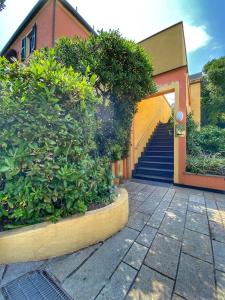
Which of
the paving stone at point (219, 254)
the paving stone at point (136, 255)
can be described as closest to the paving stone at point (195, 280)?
the paving stone at point (219, 254)

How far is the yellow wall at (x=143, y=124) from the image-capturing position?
6242mm

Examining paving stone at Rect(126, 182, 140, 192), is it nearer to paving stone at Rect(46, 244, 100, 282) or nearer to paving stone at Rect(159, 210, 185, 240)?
paving stone at Rect(159, 210, 185, 240)

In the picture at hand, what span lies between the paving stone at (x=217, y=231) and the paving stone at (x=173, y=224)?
425 millimetres

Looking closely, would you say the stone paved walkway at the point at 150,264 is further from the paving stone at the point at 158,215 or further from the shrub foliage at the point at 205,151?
the shrub foliage at the point at 205,151

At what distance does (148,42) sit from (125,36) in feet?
12.4

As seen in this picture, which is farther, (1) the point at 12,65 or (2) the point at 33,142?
(1) the point at 12,65

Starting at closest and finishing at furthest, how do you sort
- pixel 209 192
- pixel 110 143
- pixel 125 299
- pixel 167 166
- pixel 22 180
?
1. pixel 125 299
2. pixel 22 180
3. pixel 110 143
4. pixel 209 192
5. pixel 167 166

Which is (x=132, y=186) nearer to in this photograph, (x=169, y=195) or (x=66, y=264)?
(x=169, y=195)

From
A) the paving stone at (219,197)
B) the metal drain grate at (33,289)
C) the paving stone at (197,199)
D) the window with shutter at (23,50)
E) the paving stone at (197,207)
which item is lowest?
the metal drain grate at (33,289)

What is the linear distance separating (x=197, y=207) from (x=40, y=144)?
10.9 ft

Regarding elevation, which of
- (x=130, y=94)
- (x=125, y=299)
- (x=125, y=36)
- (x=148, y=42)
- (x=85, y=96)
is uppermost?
(x=148, y=42)

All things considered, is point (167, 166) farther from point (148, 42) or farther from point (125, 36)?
point (148, 42)

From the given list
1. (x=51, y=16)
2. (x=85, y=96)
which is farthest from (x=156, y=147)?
(x=51, y=16)

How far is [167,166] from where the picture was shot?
573cm
